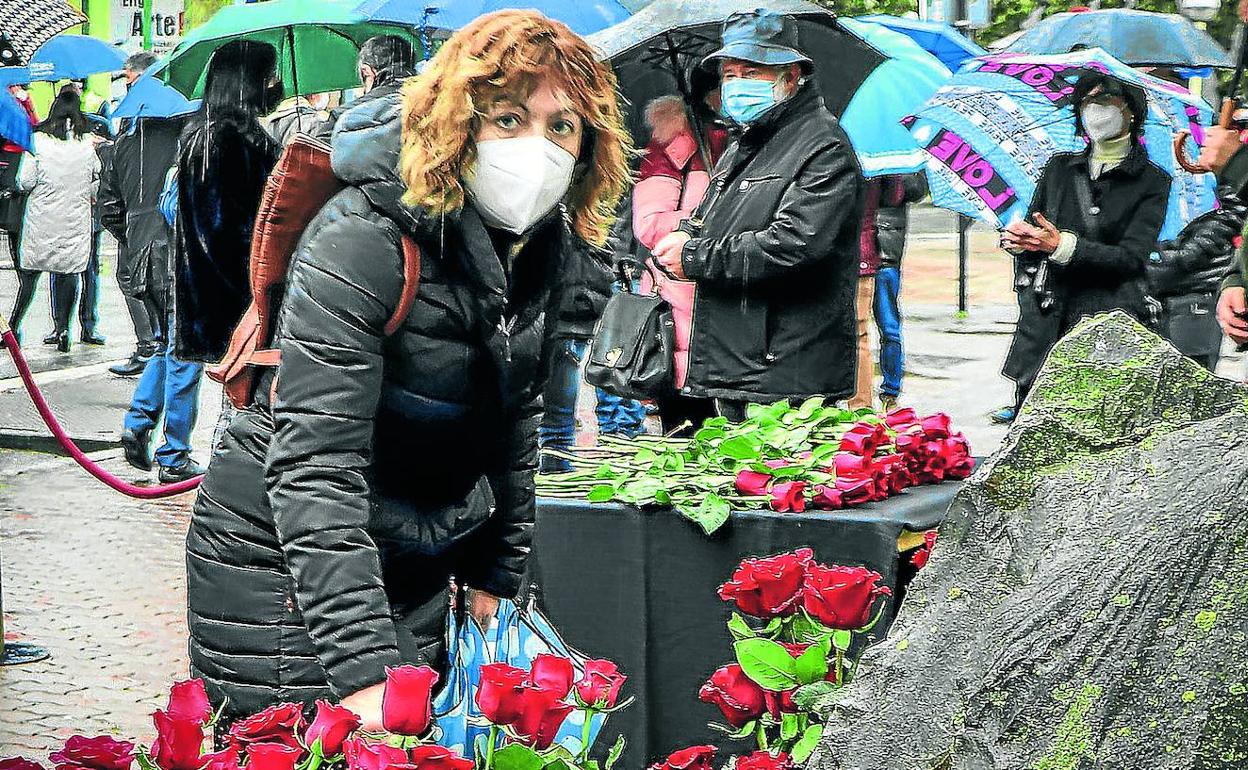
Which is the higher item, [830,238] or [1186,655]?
[1186,655]

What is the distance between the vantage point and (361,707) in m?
2.64

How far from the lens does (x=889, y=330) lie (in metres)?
11.2

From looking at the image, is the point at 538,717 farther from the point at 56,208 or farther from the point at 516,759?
the point at 56,208

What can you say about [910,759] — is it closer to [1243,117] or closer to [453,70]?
[453,70]

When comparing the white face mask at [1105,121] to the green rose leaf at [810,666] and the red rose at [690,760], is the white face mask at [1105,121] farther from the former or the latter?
the red rose at [690,760]

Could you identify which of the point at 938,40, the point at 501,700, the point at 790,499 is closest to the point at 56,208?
the point at 938,40

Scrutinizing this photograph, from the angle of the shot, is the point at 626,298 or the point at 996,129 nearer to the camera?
the point at 626,298

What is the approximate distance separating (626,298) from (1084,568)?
4.89 m

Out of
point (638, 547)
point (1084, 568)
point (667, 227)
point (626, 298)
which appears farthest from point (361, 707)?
point (667, 227)

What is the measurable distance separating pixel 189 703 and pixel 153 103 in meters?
9.02

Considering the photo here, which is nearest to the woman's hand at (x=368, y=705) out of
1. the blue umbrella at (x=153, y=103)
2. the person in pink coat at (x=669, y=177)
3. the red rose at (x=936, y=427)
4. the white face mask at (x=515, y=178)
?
the white face mask at (x=515, y=178)

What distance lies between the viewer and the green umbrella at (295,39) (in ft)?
29.3

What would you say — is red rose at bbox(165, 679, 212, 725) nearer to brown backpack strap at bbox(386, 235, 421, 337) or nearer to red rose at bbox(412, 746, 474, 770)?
red rose at bbox(412, 746, 474, 770)

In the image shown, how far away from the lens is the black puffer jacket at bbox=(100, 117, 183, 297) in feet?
32.5
